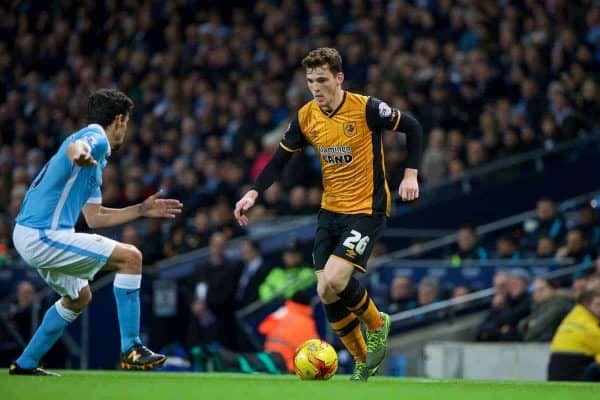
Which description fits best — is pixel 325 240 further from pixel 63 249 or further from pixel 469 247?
pixel 469 247

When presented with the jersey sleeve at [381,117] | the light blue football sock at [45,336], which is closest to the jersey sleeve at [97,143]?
the light blue football sock at [45,336]

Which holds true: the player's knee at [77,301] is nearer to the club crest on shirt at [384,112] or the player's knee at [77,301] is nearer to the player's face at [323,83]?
the player's face at [323,83]

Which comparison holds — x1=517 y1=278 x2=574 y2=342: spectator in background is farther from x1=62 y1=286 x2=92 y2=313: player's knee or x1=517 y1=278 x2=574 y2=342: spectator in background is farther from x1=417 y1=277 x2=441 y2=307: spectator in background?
x1=62 y1=286 x2=92 y2=313: player's knee

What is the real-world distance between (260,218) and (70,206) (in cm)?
891

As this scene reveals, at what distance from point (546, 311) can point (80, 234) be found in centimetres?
583

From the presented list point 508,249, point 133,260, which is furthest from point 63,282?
point 508,249

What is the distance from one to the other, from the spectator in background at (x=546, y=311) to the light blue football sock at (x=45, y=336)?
547 cm

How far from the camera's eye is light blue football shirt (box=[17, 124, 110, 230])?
8281 mm

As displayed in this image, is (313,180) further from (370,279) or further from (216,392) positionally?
(216,392)

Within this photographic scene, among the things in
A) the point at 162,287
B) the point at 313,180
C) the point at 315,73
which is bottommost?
the point at 162,287

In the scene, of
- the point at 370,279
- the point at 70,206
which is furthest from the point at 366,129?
the point at 370,279

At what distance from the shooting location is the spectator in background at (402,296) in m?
14.2

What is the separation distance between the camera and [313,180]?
17328 mm

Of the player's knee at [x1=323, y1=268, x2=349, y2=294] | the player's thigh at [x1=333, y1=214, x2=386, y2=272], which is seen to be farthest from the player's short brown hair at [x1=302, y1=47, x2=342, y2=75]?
the player's knee at [x1=323, y1=268, x2=349, y2=294]
